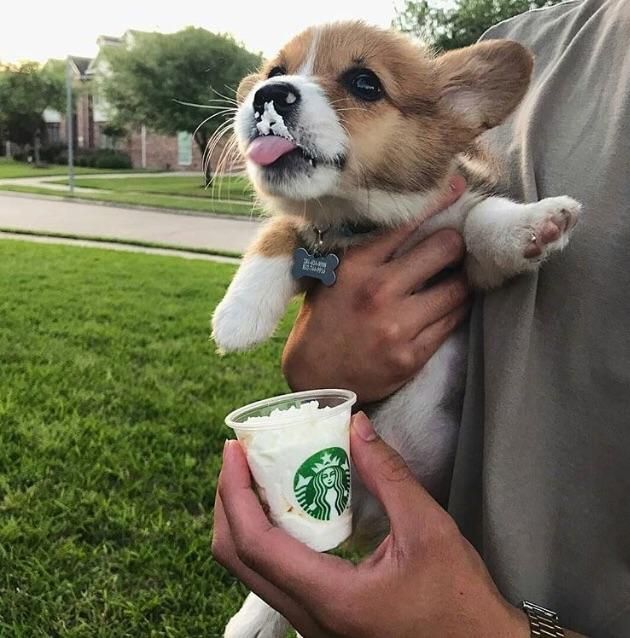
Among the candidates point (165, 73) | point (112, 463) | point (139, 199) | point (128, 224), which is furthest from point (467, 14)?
point (165, 73)

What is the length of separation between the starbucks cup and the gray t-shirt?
232 mm

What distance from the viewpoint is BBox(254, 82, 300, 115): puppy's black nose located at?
5.13 ft

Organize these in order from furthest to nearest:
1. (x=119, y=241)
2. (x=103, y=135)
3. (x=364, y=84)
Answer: (x=103, y=135) → (x=119, y=241) → (x=364, y=84)

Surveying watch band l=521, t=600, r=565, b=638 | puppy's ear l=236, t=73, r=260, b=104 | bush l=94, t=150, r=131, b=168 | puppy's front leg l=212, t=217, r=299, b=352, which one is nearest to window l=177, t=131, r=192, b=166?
bush l=94, t=150, r=131, b=168

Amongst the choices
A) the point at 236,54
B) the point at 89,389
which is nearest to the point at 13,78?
the point at 236,54

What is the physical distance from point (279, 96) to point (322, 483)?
763mm

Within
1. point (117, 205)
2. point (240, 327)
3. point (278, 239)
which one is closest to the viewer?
point (240, 327)

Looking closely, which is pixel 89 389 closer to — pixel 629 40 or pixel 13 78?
pixel 629 40

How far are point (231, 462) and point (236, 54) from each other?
23.1m

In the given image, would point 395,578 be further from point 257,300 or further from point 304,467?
point 257,300

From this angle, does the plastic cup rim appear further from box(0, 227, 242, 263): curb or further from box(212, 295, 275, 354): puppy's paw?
box(0, 227, 242, 263): curb

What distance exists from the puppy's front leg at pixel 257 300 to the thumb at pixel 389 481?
0.53 m

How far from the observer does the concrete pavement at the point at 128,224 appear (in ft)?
40.5

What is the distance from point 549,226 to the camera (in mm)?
1370
